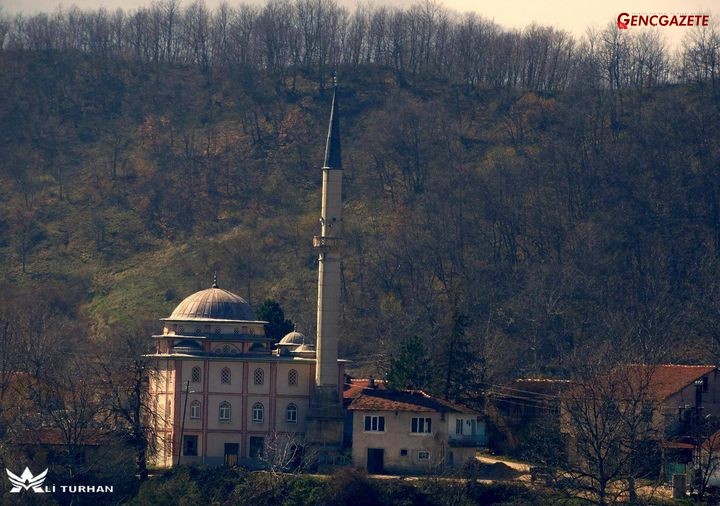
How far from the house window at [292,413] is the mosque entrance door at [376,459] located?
444 centimetres

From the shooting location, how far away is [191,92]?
144 metres

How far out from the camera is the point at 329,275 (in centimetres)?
8038

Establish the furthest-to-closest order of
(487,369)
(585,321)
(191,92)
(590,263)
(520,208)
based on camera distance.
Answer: (191,92) < (520,208) < (590,263) < (585,321) < (487,369)

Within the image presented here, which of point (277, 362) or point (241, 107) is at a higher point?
point (241, 107)

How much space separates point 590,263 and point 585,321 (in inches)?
398

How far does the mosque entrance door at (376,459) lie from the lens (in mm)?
75750

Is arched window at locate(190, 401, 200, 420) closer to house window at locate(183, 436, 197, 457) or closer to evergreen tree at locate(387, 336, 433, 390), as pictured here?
house window at locate(183, 436, 197, 457)

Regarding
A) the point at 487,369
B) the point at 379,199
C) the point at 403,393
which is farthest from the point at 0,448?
the point at 379,199

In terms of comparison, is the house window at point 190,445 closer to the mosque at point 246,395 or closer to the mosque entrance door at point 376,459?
the mosque at point 246,395

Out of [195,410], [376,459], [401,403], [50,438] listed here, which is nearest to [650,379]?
[401,403]

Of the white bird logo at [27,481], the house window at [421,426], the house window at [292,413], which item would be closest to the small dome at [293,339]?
the house window at [292,413]

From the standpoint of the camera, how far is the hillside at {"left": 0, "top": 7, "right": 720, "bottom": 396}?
106750mm

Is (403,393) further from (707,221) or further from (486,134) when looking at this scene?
(486,134)

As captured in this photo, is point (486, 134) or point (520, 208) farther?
point (486, 134)
